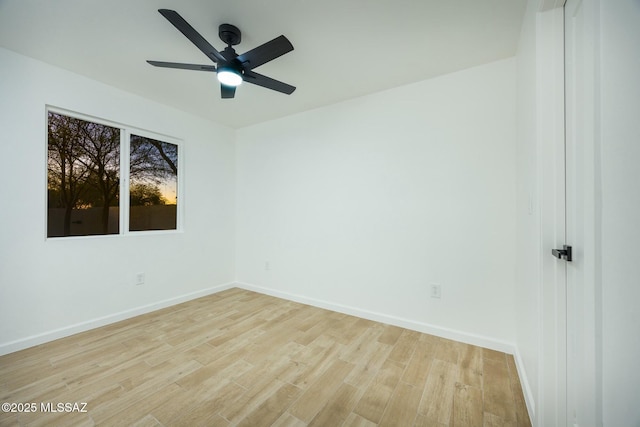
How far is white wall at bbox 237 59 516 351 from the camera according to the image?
2176 millimetres

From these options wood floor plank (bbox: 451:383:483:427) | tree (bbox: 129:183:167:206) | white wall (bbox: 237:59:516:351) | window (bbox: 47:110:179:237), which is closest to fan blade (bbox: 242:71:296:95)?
white wall (bbox: 237:59:516:351)

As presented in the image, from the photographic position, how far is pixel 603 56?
2.37 ft

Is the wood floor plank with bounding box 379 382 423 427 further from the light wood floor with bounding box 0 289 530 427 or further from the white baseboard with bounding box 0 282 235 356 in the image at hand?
the white baseboard with bounding box 0 282 235 356

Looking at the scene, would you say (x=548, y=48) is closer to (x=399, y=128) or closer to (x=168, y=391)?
(x=399, y=128)

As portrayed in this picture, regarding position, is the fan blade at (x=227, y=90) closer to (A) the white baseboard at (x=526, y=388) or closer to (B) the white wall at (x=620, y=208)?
(B) the white wall at (x=620, y=208)

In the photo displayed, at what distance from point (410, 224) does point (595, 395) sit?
1.82 meters

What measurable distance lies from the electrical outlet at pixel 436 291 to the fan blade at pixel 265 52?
2362 mm

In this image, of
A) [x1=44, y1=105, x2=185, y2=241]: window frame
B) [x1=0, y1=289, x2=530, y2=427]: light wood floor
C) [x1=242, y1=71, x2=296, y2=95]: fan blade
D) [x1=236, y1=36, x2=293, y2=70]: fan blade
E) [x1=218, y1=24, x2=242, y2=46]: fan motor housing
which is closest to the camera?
[x1=0, y1=289, x2=530, y2=427]: light wood floor

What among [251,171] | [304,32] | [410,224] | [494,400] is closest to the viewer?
[494,400]

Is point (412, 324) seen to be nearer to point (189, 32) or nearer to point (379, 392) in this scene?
point (379, 392)

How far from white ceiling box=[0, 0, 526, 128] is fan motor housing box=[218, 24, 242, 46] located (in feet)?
0.13

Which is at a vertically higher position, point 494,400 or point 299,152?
point 299,152

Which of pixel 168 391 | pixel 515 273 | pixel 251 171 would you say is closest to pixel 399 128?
pixel 515 273

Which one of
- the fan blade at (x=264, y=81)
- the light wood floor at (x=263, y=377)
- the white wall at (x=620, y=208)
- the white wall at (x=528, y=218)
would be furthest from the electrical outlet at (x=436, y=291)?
the fan blade at (x=264, y=81)
